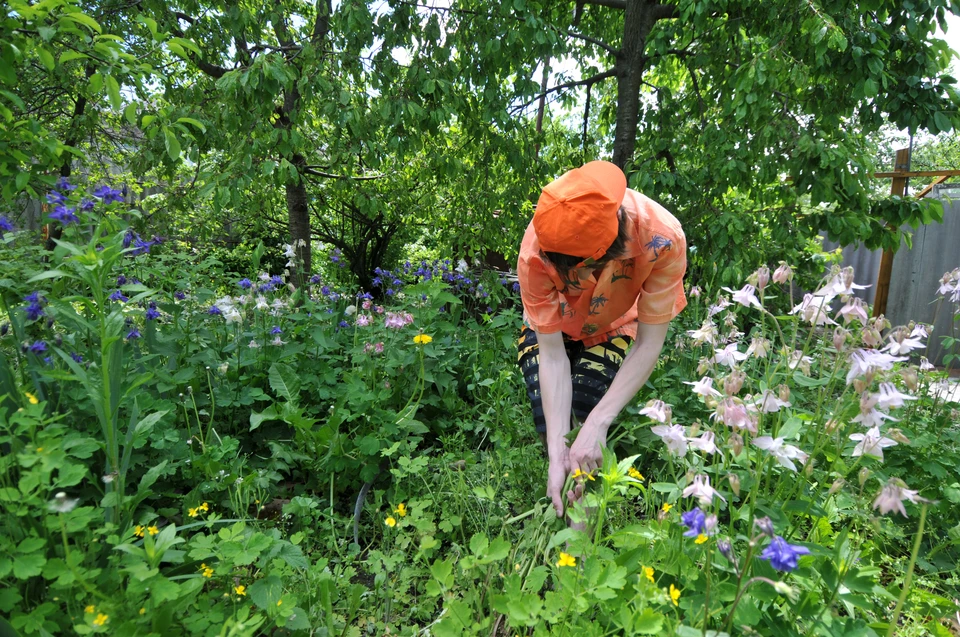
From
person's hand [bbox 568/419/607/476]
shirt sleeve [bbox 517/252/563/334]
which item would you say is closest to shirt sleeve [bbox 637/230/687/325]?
shirt sleeve [bbox 517/252/563/334]

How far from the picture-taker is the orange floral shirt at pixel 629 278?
1943mm

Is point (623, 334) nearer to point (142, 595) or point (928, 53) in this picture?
point (142, 595)

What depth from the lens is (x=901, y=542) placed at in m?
1.94

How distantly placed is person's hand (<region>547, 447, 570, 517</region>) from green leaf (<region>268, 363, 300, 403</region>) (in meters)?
1.19

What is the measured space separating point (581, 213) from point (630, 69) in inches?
123

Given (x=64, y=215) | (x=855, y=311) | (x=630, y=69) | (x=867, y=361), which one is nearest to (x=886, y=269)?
(x=630, y=69)

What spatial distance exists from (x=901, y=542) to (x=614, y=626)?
4.31 ft

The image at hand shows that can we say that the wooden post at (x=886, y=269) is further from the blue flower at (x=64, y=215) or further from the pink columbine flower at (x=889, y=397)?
the blue flower at (x=64, y=215)

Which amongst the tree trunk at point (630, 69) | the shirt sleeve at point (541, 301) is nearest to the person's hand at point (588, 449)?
the shirt sleeve at point (541, 301)

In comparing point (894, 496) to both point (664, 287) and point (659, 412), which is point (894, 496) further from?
point (664, 287)

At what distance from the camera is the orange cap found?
1587mm

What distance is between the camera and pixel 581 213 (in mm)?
1586

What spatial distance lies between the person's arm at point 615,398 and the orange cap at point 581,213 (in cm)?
45

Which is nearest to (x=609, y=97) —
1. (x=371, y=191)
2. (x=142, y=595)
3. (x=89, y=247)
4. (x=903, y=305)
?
(x=371, y=191)
